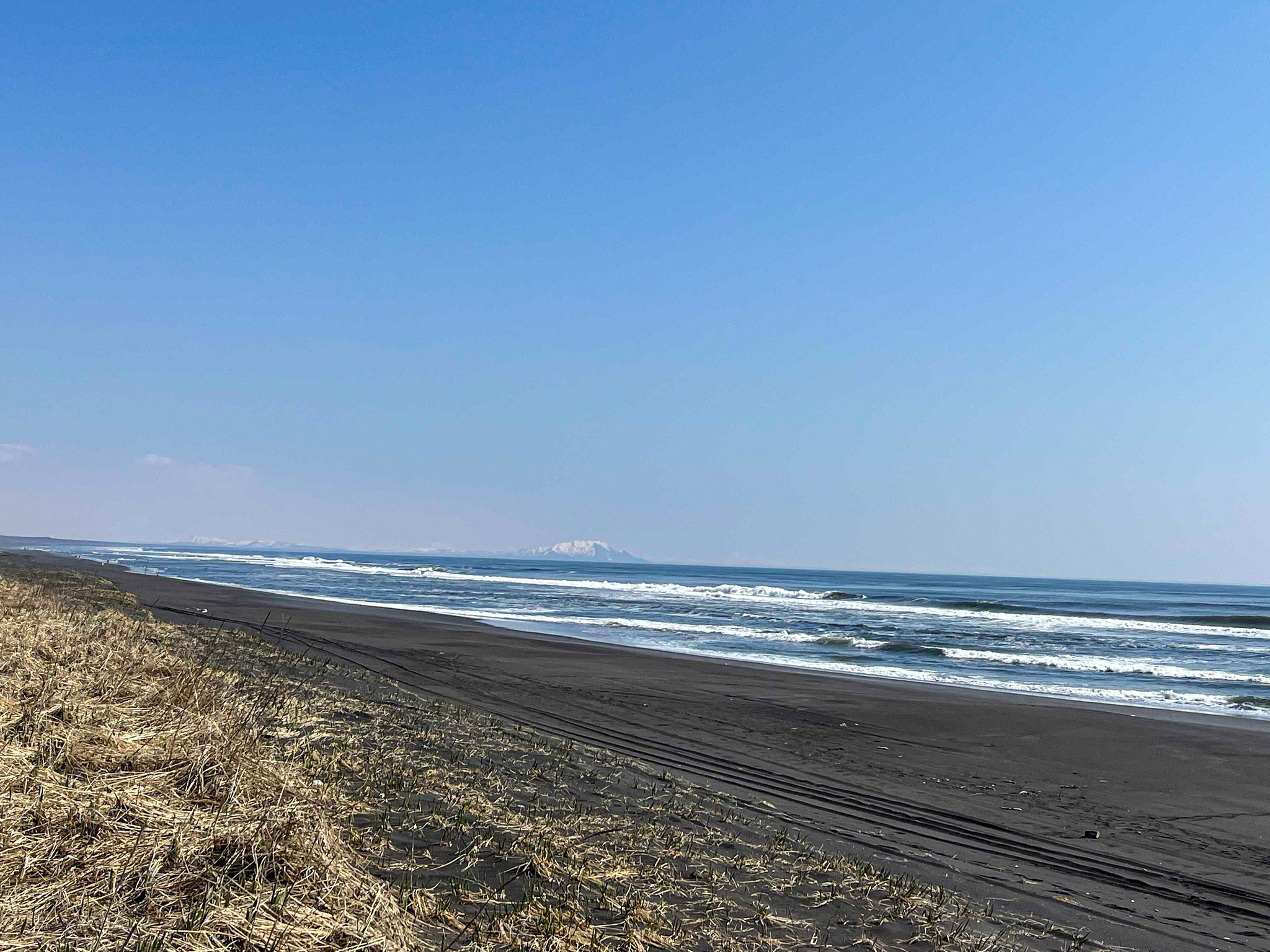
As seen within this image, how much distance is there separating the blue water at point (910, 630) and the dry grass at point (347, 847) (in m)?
16.0

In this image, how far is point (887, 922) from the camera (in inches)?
190

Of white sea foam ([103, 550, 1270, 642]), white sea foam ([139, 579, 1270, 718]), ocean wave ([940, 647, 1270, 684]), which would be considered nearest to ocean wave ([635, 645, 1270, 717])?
white sea foam ([139, 579, 1270, 718])

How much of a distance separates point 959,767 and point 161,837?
9874 millimetres

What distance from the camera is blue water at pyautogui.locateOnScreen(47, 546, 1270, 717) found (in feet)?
71.4

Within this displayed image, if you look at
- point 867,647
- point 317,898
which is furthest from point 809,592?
point 317,898

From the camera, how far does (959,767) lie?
35.4ft

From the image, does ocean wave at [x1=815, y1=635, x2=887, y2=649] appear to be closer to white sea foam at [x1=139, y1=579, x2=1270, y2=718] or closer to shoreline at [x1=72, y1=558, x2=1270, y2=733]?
white sea foam at [x1=139, y1=579, x2=1270, y2=718]

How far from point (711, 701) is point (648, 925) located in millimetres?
10668

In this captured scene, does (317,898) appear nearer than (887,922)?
Yes

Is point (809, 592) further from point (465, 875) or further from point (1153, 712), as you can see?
point (465, 875)

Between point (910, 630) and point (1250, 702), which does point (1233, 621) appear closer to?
point (910, 630)

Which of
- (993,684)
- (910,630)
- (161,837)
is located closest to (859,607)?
→ (910,630)

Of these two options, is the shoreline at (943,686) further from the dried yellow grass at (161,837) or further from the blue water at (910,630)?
the dried yellow grass at (161,837)

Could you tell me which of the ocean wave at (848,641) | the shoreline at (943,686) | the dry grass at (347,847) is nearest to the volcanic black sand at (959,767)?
the shoreline at (943,686)
